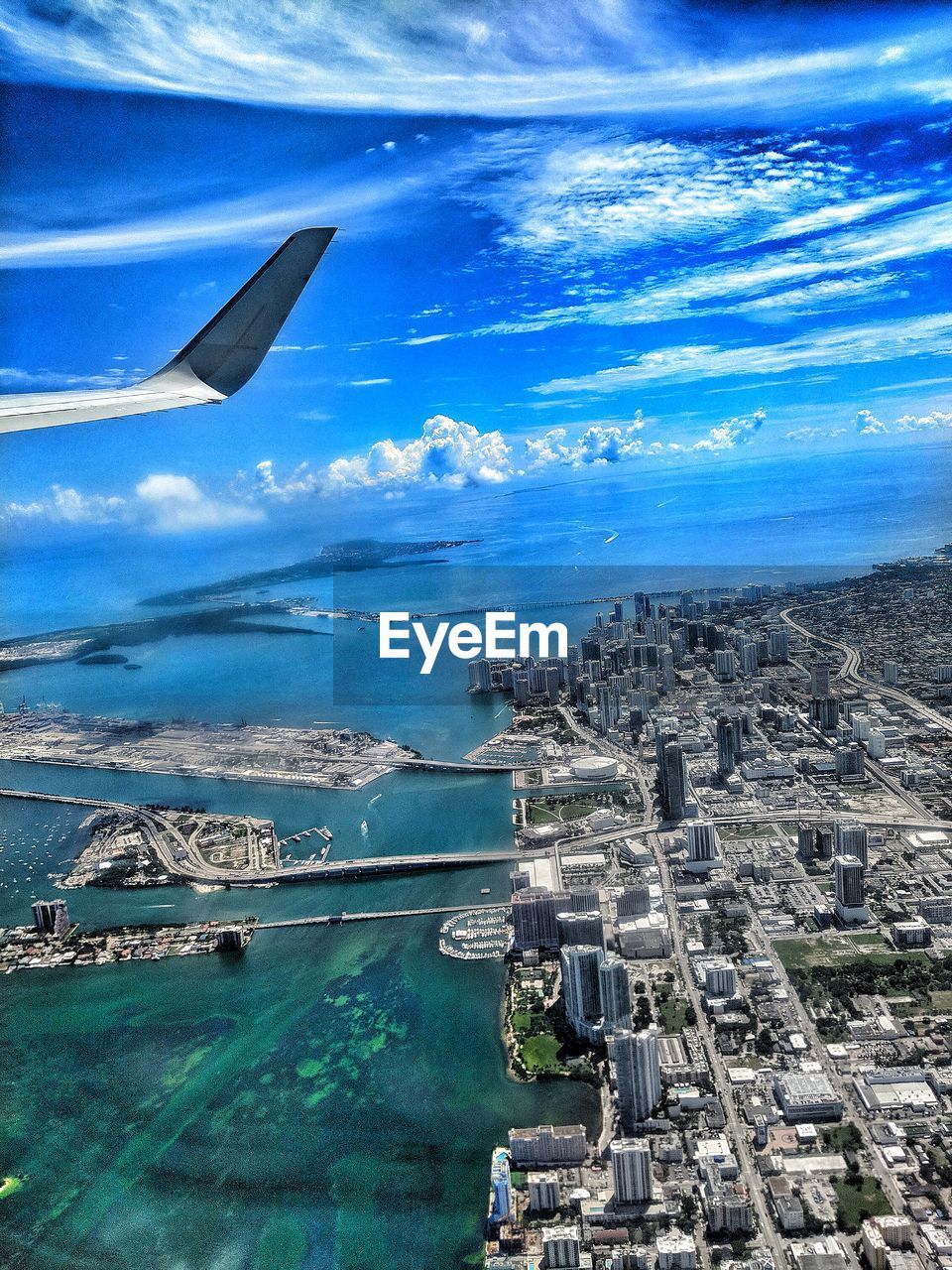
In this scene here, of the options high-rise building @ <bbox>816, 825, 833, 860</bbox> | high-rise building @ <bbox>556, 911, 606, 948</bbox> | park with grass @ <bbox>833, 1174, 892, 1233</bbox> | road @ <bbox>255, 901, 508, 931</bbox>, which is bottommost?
park with grass @ <bbox>833, 1174, 892, 1233</bbox>

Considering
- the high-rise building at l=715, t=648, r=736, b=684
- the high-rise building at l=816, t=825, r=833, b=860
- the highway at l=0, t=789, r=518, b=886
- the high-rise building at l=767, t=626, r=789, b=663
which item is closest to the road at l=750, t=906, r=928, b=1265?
the high-rise building at l=816, t=825, r=833, b=860

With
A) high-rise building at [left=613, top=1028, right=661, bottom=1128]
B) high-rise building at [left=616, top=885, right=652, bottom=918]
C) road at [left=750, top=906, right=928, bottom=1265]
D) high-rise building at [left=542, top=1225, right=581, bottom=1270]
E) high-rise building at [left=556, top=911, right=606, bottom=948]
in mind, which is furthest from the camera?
high-rise building at [left=616, top=885, right=652, bottom=918]

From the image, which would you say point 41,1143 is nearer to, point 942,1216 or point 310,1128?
point 310,1128

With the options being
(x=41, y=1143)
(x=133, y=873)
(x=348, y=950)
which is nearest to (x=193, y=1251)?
(x=41, y=1143)

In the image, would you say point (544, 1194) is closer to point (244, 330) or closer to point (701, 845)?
point (701, 845)

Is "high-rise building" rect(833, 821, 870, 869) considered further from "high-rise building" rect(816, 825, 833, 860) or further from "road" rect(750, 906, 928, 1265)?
"road" rect(750, 906, 928, 1265)

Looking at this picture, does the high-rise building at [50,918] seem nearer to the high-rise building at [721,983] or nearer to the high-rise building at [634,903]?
the high-rise building at [634,903]

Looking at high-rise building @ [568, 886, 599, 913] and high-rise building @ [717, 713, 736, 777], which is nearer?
high-rise building @ [568, 886, 599, 913]

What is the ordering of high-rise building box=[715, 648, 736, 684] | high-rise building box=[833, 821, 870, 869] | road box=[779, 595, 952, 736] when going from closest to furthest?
high-rise building box=[833, 821, 870, 869] < road box=[779, 595, 952, 736] < high-rise building box=[715, 648, 736, 684]
